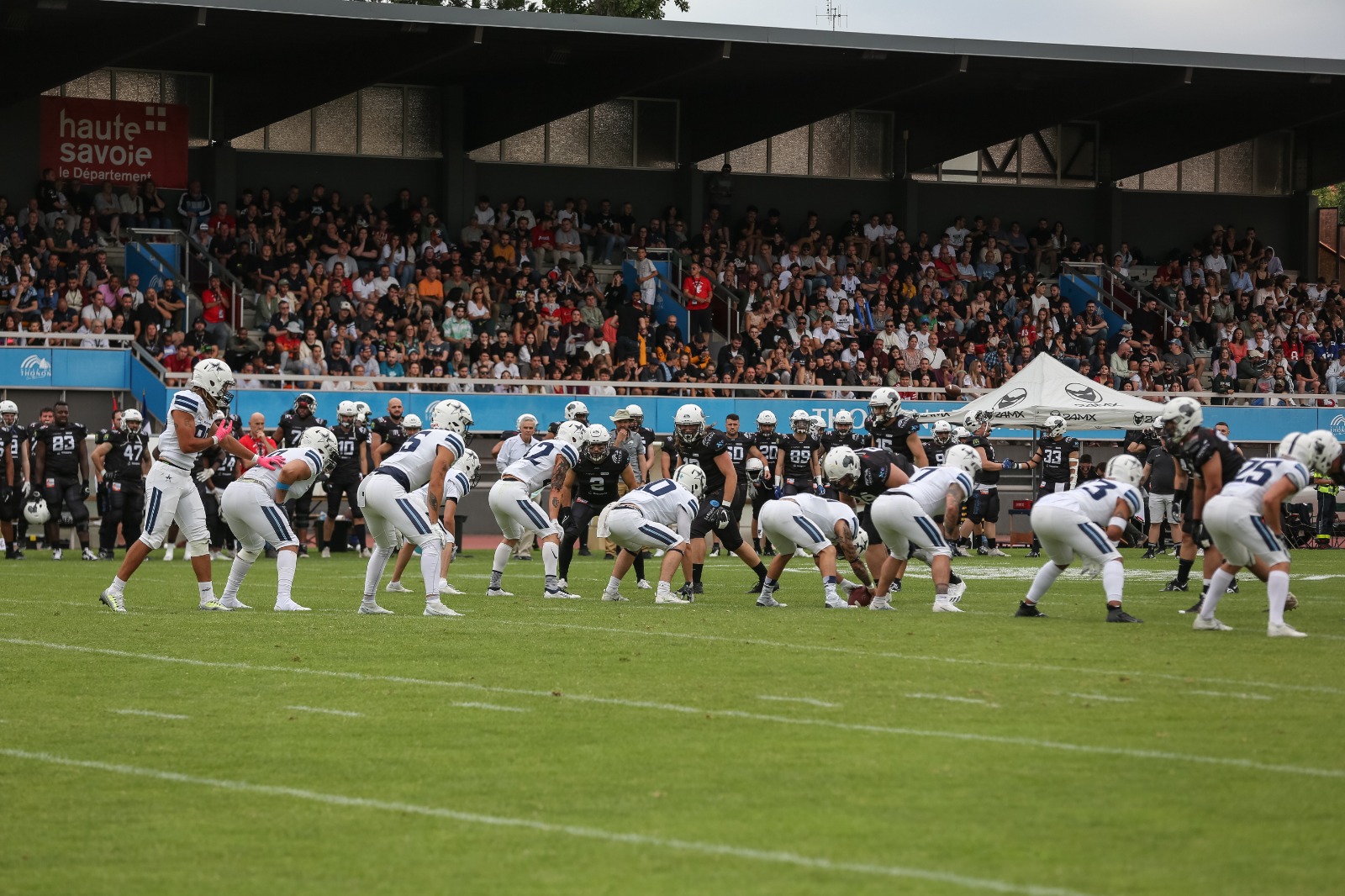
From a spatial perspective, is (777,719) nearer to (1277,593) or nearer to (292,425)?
(1277,593)

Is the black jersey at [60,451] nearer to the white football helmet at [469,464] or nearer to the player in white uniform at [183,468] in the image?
the white football helmet at [469,464]

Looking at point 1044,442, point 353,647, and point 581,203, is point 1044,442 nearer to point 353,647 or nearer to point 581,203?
point 581,203

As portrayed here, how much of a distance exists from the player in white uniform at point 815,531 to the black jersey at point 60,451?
10148 millimetres

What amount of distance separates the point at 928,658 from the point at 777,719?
2.41 m

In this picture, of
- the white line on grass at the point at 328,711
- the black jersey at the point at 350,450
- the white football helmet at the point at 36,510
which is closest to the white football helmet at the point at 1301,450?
the white line on grass at the point at 328,711

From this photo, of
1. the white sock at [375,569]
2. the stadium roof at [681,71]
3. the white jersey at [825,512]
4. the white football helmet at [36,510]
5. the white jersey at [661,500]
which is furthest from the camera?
the stadium roof at [681,71]

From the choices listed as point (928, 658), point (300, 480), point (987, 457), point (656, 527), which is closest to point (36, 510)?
point (300, 480)

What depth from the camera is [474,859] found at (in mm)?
5570

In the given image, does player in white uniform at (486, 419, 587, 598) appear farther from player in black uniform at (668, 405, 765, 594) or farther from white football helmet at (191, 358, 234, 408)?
white football helmet at (191, 358, 234, 408)

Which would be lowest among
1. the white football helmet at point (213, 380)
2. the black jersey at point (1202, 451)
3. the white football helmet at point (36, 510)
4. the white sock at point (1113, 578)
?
the white football helmet at point (36, 510)

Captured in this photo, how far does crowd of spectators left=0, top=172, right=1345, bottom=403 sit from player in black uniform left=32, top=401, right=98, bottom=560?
159 inches

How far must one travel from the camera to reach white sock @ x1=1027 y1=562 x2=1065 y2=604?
1263 cm

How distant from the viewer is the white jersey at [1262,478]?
11.2 m

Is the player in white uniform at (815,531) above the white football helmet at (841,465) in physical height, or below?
below
